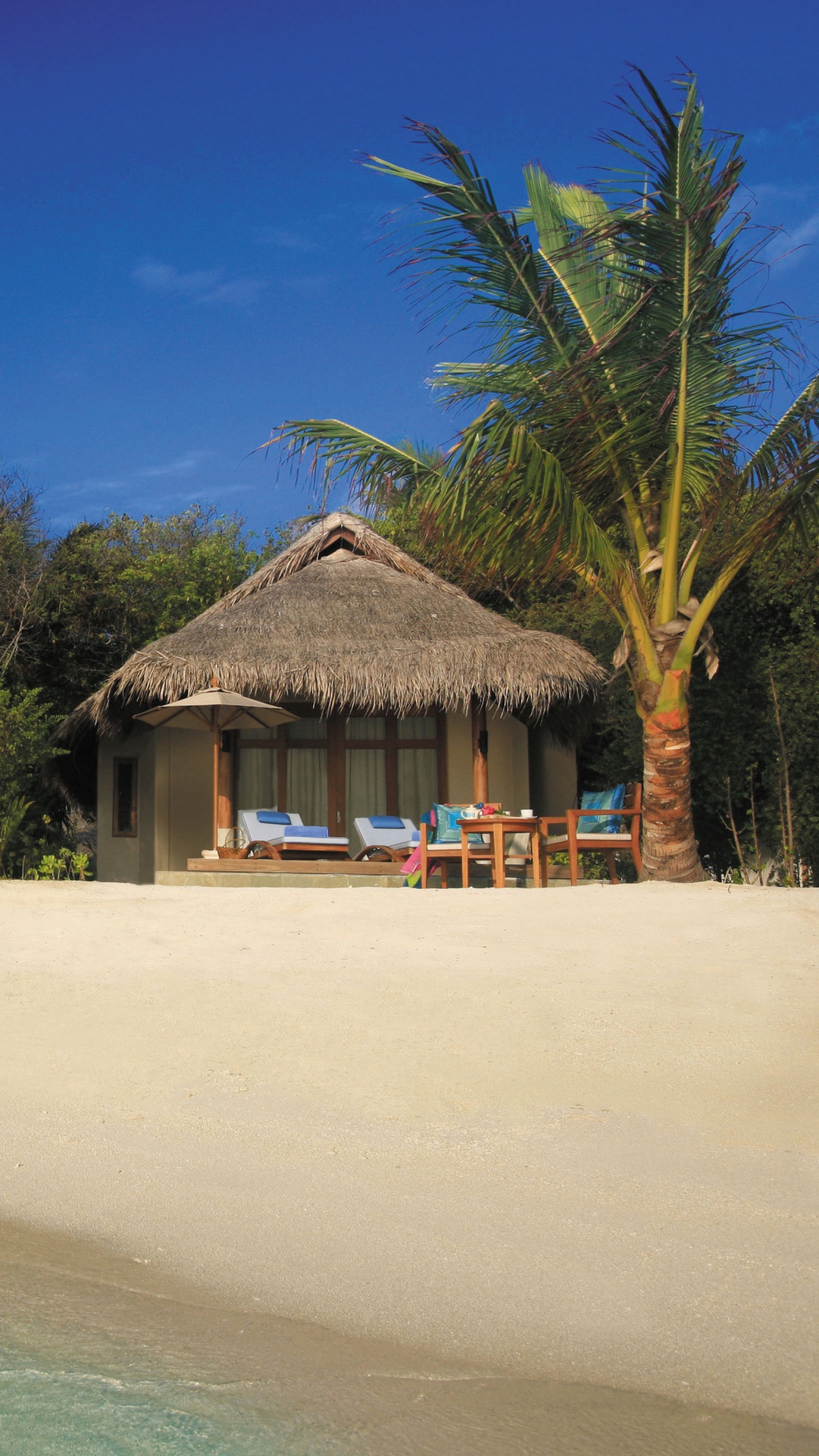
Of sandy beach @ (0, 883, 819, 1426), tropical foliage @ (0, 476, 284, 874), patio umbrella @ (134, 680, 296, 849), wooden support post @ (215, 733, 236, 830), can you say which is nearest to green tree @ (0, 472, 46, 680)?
tropical foliage @ (0, 476, 284, 874)

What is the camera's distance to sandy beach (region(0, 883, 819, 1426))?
229 centimetres

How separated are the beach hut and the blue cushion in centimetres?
143

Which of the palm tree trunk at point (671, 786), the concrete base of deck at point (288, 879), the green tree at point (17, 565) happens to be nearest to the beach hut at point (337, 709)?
the concrete base of deck at point (288, 879)

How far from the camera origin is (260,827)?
1064 centimetres

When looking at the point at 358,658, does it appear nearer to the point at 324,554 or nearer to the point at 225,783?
the point at 225,783

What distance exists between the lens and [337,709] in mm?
11648

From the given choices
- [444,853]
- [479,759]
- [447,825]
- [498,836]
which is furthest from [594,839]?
[479,759]

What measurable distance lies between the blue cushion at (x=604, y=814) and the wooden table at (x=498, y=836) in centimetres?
45

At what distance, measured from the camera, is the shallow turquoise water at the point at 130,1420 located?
1.89 metres

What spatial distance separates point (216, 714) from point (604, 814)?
3690 millimetres

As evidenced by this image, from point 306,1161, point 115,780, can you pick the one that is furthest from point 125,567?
point 306,1161

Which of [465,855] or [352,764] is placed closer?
[465,855]

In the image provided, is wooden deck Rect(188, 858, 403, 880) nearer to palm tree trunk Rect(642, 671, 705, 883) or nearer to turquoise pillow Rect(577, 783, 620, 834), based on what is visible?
turquoise pillow Rect(577, 783, 620, 834)

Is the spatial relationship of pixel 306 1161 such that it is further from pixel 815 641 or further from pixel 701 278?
pixel 815 641
